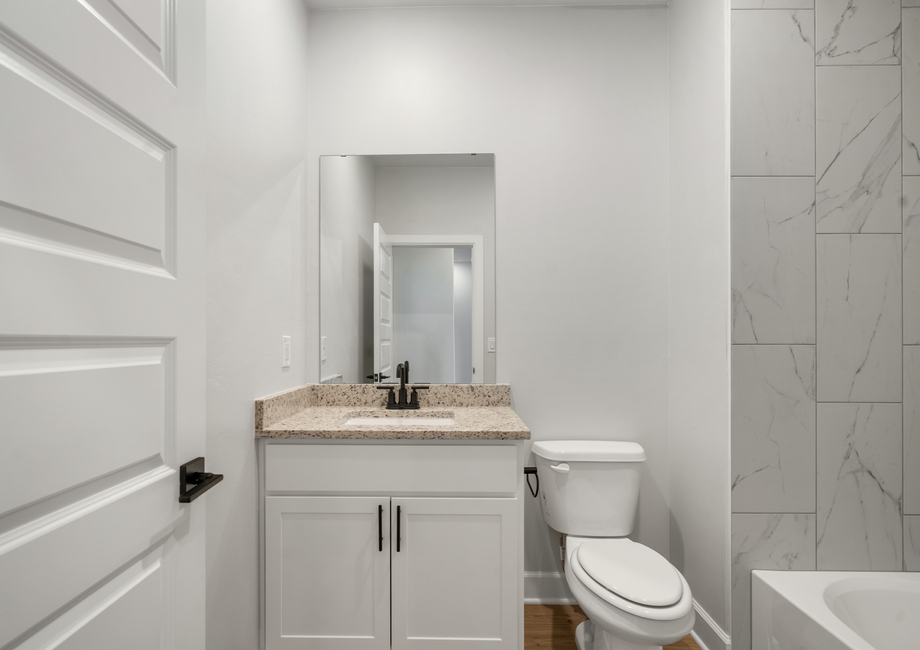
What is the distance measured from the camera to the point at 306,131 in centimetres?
203

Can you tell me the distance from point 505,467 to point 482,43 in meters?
1.83

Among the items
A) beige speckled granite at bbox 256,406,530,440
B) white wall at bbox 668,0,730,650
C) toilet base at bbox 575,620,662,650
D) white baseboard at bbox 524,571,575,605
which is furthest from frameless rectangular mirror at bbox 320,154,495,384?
toilet base at bbox 575,620,662,650

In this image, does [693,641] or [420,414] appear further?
[420,414]

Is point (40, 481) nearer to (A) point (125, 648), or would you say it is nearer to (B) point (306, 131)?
(A) point (125, 648)

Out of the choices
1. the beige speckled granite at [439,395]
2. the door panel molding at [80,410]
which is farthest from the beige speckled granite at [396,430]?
the door panel molding at [80,410]

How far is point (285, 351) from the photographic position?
174 centimetres

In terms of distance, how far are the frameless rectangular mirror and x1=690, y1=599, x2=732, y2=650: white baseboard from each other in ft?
3.96

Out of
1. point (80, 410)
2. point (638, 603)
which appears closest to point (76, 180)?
point (80, 410)

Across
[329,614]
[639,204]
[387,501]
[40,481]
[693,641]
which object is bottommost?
[693,641]

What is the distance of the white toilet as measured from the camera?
1279 millimetres

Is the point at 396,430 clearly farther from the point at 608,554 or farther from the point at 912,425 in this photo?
the point at 912,425

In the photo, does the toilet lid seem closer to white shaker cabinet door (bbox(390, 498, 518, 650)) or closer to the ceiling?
white shaker cabinet door (bbox(390, 498, 518, 650))

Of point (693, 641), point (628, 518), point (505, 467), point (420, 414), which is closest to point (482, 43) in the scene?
point (420, 414)

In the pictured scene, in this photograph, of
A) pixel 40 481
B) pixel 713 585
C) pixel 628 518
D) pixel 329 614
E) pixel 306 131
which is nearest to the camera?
pixel 40 481
